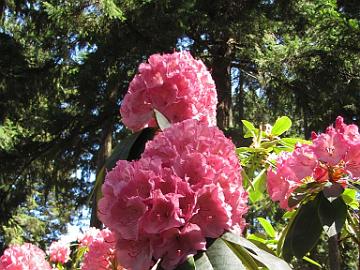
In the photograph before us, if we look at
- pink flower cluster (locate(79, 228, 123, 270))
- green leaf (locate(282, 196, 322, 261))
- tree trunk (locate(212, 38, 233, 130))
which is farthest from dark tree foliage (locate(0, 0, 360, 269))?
green leaf (locate(282, 196, 322, 261))

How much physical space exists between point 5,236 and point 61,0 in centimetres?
649

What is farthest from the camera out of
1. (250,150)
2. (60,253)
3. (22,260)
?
(60,253)

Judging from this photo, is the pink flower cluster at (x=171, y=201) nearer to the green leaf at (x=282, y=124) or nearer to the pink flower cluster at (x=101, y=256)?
the pink flower cluster at (x=101, y=256)

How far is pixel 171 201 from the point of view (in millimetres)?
975

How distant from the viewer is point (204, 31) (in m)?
7.58

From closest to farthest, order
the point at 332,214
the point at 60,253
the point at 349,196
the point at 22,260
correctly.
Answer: the point at 332,214 < the point at 349,196 < the point at 22,260 < the point at 60,253

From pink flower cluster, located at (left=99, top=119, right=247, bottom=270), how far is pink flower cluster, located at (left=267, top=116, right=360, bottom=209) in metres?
0.46

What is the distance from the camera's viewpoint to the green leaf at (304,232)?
4.39ft

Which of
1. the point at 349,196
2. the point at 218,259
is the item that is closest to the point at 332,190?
the point at 349,196

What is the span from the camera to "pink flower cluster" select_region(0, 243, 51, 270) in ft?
6.86

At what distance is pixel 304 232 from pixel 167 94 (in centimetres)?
48

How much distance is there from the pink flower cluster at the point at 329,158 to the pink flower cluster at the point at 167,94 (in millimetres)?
276

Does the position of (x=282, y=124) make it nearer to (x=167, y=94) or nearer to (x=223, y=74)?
(x=167, y=94)

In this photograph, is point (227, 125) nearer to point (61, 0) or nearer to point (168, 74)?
point (61, 0)
